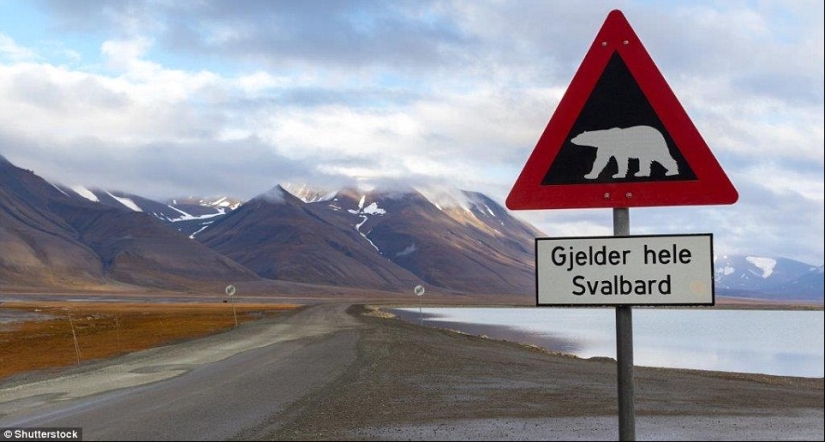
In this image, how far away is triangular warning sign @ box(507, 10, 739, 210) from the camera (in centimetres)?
464

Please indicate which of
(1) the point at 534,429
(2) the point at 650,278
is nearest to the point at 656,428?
(1) the point at 534,429

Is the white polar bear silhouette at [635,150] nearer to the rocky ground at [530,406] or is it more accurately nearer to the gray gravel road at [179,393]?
the rocky ground at [530,406]

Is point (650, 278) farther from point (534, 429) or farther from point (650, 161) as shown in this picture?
point (534, 429)

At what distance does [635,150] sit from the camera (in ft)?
15.3

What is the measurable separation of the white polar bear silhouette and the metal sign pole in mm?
273

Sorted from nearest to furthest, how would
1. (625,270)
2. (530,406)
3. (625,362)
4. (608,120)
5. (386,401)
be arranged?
(625,362) < (625,270) < (608,120) < (530,406) < (386,401)

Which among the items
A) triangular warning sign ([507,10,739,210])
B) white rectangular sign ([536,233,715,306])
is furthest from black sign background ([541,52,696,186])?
white rectangular sign ([536,233,715,306])

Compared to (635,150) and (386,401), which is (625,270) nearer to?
(635,150)

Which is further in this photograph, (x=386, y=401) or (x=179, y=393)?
(x=179, y=393)

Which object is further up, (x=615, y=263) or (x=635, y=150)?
(x=635, y=150)

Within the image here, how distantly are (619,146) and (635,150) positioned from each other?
0.10 metres

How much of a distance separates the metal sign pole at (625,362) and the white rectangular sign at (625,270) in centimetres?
9

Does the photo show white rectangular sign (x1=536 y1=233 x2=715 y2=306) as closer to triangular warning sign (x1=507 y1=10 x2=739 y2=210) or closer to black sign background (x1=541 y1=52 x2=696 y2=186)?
triangular warning sign (x1=507 y1=10 x2=739 y2=210)

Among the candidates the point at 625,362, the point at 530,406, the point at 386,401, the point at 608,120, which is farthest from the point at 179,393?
the point at 608,120
